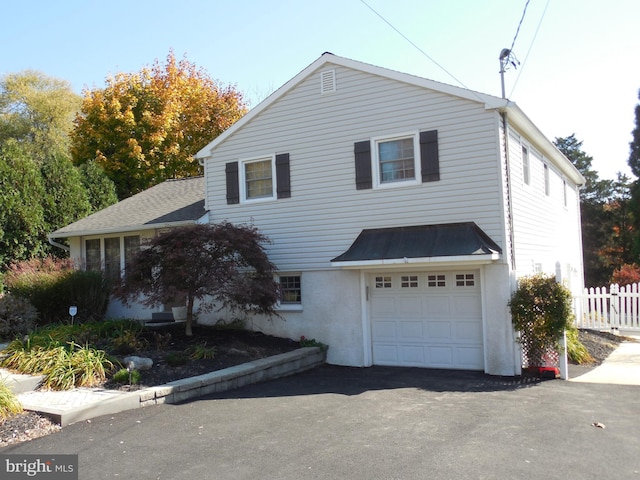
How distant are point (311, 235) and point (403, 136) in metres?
2.98

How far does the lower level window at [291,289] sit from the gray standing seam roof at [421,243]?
1848 mm

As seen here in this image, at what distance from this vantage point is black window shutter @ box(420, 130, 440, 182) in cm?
1093

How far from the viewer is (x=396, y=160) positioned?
11531mm

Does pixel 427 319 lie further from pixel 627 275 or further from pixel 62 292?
pixel 627 275

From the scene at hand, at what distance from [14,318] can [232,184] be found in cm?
570

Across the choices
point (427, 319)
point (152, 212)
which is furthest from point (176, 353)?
point (152, 212)

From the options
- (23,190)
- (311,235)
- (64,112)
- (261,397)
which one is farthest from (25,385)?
(64,112)

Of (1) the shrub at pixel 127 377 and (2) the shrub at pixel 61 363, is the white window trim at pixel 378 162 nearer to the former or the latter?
(1) the shrub at pixel 127 377

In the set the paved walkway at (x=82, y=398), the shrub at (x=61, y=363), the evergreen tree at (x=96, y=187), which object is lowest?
the paved walkway at (x=82, y=398)

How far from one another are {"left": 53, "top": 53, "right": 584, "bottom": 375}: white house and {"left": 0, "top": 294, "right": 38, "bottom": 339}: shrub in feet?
12.9

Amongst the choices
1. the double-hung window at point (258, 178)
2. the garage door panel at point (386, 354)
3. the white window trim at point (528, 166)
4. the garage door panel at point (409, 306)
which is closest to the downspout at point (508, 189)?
the white window trim at point (528, 166)

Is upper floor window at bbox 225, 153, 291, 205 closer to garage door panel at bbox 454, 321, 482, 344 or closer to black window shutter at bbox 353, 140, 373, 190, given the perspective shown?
black window shutter at bbox 353, 140, 373, 190

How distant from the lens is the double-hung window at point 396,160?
1131 cm

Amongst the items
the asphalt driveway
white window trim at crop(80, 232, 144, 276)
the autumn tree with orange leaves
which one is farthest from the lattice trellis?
the autumn tree with orange leaves
